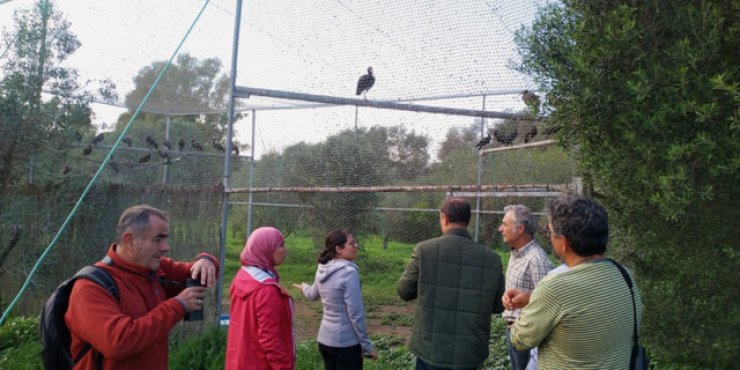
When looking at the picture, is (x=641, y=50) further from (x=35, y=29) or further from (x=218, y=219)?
(x=35, y=29)

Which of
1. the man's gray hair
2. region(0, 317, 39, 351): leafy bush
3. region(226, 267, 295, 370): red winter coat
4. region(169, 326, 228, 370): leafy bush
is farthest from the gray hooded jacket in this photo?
region(0, 317, 39, 351): leafy bush

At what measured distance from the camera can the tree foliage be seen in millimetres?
2346

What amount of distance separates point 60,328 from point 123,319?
290 mm

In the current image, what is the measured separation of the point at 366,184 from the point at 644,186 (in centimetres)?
320

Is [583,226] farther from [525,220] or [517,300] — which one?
[525,220]

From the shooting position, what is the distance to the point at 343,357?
3.68 metres

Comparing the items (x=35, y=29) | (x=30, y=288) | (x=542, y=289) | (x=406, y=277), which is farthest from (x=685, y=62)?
(x=30, y=288)

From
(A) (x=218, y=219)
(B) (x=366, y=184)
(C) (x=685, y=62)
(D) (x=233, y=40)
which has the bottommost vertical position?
(A) (x=218, y=219)

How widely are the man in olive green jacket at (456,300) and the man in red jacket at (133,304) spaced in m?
1.40

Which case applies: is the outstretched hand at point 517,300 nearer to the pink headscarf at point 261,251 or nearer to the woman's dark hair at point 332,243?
the pink headscarf at point 261,251

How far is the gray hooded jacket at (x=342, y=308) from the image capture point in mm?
3646

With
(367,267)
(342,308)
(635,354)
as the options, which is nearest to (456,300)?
(342,308)

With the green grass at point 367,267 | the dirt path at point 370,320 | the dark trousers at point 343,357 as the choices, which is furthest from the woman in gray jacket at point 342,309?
the green grass at point 367,267

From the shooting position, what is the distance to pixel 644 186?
262cm
